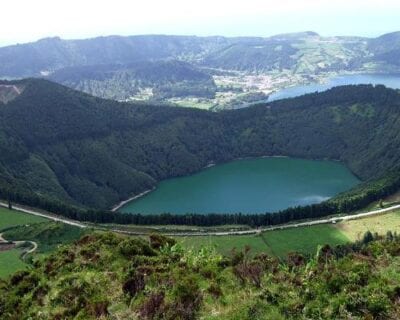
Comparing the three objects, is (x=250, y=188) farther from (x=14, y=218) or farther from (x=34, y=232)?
(x=34, y=232)

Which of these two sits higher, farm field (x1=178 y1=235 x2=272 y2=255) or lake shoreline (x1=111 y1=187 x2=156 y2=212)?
farm field (x1=178 y1=235 x2=272 y2=255)

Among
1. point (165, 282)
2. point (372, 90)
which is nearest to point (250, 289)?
point (165, 282)

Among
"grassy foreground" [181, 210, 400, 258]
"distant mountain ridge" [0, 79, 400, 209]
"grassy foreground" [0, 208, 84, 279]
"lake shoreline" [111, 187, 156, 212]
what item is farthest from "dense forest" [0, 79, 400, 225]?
"grassy foreground" [181, 210, 400, 258]

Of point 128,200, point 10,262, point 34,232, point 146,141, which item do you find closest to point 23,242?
point 34,232

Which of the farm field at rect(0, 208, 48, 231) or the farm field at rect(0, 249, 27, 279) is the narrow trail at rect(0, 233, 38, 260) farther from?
the farm field at rect(0, 208, 48, 231)

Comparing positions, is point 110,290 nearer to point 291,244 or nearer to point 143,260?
point 143,260

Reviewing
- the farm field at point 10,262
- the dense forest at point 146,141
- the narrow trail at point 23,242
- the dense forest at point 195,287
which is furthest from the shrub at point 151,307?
the dense forest at point 146,141

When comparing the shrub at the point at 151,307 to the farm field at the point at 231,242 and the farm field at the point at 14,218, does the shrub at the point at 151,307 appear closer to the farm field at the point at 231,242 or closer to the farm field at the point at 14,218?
the farm field at the point at 231,242
